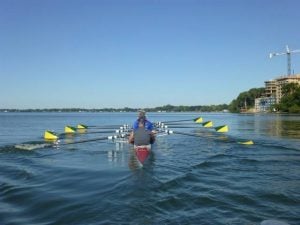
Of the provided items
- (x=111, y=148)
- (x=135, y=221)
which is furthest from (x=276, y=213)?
(x=111, y=148)

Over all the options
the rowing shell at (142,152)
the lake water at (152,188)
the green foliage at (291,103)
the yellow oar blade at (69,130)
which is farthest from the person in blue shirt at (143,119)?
the green foliage at (291,103)

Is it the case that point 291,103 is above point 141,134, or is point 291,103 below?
above

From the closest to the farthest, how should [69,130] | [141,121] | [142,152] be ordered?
[142,152] < [141,121] < [69,130]

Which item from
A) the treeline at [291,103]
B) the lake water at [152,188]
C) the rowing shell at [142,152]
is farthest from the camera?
the treeline at [291,103]

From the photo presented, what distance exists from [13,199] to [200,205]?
18.2 ft

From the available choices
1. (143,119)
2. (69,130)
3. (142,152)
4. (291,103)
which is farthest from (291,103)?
(142,152)

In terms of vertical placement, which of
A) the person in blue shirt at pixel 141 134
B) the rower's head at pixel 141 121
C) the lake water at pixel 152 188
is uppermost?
the rower's head at pixel 141 121

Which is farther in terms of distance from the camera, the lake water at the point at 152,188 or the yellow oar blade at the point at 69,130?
the yellow oar blade at the point at 69,130

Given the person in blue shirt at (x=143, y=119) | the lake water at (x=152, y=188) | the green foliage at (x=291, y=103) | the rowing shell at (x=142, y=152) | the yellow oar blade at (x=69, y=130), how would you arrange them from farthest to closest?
the green foliage at (x=291, y=103) → the yellow oar blade at (x=69, y=130) → the person in blue shirt at (x=143, y=119) → the rowing shell at (x=142, y=152) → the lake water at (x=152, y=188)

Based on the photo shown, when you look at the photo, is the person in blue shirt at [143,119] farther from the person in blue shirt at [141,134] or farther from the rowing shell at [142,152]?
the rowing shell at [142,152]

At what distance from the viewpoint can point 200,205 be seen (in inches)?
419

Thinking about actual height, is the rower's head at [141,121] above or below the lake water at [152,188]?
above

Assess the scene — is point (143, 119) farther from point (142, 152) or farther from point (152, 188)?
point (152, 188)

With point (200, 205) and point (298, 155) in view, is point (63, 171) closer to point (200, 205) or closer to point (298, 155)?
point (200, 205)
